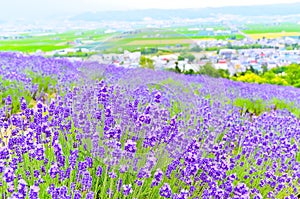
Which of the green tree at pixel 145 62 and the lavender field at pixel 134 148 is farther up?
the green tree at pixel 145 62

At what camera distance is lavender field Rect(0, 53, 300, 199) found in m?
1.61

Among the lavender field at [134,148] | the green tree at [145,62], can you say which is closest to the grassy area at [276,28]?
the lavender field at [134,148]

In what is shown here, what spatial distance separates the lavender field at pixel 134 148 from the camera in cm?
161

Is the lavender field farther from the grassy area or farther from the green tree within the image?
the grassy area

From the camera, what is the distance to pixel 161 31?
209 centimetres

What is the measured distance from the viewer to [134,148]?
1552mm

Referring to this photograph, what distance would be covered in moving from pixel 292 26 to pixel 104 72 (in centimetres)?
1288

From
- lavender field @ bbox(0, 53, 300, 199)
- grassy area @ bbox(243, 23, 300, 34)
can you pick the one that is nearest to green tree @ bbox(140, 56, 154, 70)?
lavender field @ bbox(0, 53, 300, 199)

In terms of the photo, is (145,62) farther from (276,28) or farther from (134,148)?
(276,28)

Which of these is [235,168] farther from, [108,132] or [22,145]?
[22,145]

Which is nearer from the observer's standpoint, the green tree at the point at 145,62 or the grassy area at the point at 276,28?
the green tree at the point at 145,62

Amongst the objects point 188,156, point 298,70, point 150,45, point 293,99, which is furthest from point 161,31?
point 298,70

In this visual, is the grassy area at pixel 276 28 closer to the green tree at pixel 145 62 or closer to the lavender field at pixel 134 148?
the lavender field at pixel 134 148

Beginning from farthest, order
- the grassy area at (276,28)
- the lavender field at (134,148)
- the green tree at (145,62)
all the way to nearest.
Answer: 1. the grassy area at (276,28)
2. the green tree at (145,62)
3. the lavender field at (134,148)
